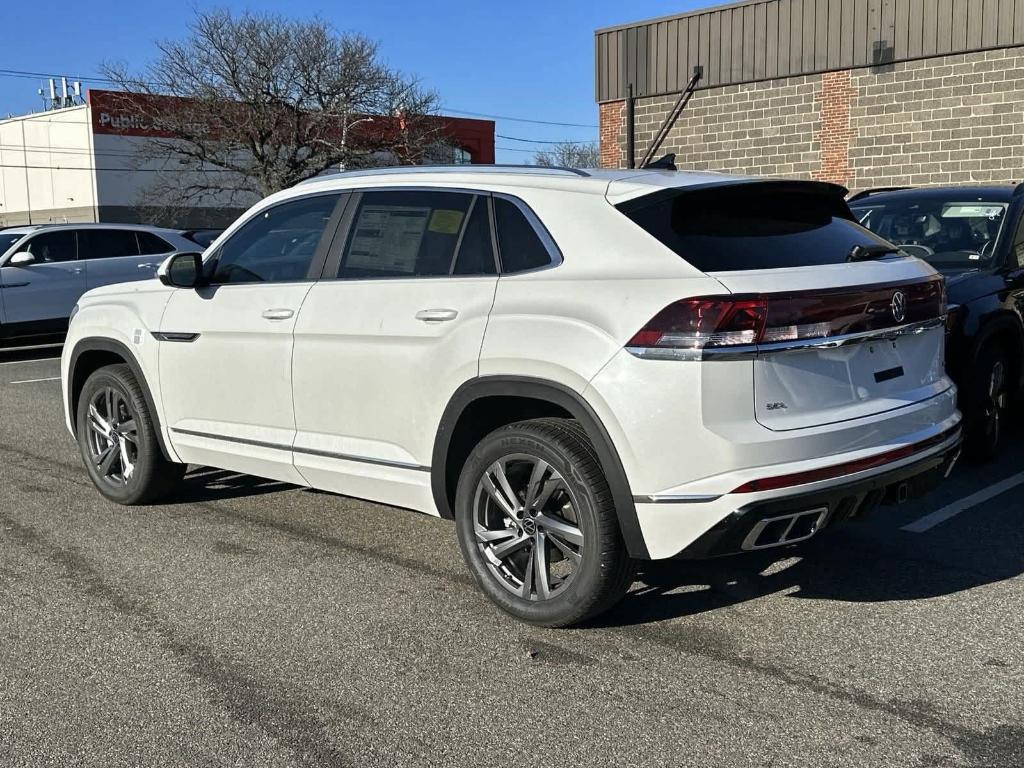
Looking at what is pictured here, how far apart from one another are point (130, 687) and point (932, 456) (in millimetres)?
3092

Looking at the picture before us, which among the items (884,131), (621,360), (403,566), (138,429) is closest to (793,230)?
(621,360)

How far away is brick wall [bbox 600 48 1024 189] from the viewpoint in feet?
66.1

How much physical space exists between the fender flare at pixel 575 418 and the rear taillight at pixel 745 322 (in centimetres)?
33

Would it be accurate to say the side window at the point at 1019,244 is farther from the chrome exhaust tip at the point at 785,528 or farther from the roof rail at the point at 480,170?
the chrome exhaust tip at the point at 785,528

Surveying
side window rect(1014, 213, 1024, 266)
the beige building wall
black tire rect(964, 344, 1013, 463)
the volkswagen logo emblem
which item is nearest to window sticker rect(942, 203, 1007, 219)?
side window rect(1014, 213, 1024, 266)

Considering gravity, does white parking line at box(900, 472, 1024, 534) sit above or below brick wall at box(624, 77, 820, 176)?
below

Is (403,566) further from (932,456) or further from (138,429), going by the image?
(932,456)

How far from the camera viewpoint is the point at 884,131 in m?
21.6

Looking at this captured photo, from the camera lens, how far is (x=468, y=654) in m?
3.91

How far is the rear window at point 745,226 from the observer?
383 cm

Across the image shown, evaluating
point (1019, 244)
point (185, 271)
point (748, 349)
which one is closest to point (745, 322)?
point (748, 349)

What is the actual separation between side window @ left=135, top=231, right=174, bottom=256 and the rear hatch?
12705 millimetres

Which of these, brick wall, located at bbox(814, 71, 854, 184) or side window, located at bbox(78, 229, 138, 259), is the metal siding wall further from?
side window, located at bbox(78, 229, 138, 259)

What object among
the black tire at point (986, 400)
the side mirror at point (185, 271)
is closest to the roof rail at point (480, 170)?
the side mirror at point (185, 271)
